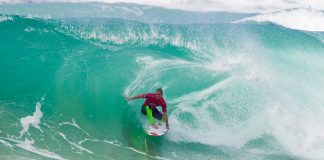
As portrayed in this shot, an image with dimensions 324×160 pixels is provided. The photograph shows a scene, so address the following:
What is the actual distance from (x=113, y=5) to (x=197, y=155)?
4960mm

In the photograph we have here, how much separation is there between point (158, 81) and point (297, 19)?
15.6 ft

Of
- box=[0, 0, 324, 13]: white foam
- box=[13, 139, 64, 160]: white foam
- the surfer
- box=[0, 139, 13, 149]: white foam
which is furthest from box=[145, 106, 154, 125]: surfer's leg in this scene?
box=[0, 0, 324, 13]: white foam

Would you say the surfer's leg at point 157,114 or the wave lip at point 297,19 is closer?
the surfer's leg at point 157,114

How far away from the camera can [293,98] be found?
1001 cm

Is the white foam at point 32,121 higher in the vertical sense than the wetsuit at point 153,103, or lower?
lower

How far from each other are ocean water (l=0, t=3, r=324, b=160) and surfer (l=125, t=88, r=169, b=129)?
1.81 feet

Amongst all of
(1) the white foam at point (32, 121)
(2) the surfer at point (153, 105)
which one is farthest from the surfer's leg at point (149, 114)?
(1) the white foam at point (32, 121)

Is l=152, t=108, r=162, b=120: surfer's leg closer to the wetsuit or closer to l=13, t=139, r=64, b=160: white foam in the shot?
the wetsuit

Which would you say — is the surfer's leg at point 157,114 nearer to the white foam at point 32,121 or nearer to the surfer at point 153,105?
the surfer at point 153,105

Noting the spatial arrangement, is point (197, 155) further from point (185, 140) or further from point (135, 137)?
point (135, 137)

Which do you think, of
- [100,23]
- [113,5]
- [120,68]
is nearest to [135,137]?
[120,68]

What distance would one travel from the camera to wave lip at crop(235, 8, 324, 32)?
459 inches

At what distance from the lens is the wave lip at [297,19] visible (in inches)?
459

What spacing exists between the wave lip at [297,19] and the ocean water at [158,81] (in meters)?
0.04
